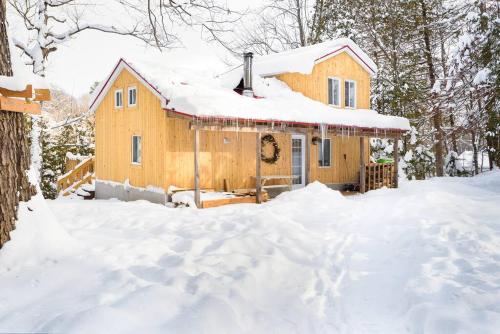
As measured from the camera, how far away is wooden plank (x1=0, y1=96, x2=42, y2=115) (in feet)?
15.9

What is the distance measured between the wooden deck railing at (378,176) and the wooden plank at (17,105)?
1455 centimetres

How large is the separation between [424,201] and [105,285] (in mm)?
9660

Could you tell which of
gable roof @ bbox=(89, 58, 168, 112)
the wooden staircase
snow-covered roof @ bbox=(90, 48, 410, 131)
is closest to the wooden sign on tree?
snow-covered roof @ bbox=(90, 48, 410, 131)

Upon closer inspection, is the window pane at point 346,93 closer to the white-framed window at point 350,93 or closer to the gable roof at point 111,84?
the white-framed window at point 350,93

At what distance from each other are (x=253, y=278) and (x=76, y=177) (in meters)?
15.9

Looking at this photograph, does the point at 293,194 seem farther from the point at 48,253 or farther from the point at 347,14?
the point at 347,14

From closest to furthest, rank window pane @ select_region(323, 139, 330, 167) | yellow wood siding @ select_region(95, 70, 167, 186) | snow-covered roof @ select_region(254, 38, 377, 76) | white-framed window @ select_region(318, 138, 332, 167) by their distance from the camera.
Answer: yellow wood siding @ select_region(95, 70, 167, 186) < snow-covered roof @ select_region(254, 38, 377, 76) < white-framed window @ select_region(318, 138, 332, 167) < window pane @ select_region(323, 139, 330, 167)

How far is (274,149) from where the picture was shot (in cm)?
1562

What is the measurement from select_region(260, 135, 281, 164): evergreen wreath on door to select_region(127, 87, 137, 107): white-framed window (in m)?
4.88

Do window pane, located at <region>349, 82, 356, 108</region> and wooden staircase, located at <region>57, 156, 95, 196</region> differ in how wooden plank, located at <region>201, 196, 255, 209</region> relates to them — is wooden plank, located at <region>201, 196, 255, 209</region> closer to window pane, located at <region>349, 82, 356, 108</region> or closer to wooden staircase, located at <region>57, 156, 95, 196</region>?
window pane, located at <region>349, 82, 356, 108</region>

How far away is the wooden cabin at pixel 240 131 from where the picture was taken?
41.9 feet

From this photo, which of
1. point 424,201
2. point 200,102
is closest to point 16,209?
point 200,102

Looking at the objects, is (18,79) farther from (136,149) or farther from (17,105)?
(136,149)

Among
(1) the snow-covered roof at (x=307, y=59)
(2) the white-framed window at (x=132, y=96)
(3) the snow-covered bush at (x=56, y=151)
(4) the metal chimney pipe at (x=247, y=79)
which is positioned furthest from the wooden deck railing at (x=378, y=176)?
(3) the snow-covered bush at (x=56, y=151)
